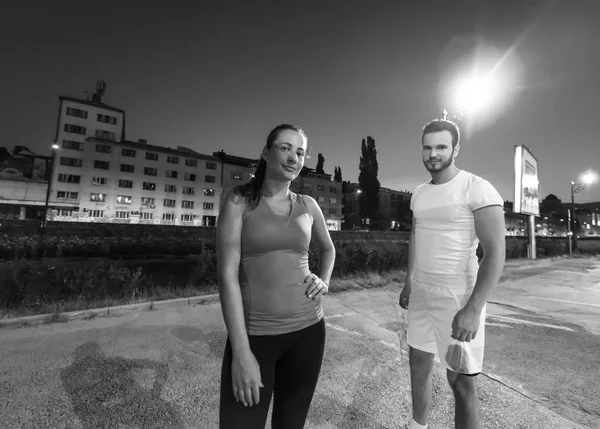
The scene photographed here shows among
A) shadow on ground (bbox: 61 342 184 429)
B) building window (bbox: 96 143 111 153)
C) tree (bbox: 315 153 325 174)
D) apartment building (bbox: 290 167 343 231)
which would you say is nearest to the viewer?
shadow on ground (bbox: 61 342 184 429)

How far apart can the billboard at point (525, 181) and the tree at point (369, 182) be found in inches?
1367

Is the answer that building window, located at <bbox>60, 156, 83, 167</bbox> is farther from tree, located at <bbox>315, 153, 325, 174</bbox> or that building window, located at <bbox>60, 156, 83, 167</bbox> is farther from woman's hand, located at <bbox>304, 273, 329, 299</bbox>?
woman's hand, located at <bbox>304, 273, 329, 299</bbox>

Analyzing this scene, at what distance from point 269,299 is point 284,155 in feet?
2.70

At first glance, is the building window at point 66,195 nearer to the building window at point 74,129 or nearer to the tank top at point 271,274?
the building window at point 74,129

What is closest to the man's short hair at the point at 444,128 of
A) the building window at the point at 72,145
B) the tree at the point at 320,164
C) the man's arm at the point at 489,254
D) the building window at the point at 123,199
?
the man's arm at the point at 489,254

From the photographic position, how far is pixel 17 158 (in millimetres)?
49688

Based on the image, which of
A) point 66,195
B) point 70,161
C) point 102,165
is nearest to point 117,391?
point 66,195

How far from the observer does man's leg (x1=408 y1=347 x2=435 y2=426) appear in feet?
7.33

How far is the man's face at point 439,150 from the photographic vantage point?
2.19m

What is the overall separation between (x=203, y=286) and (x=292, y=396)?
710cm

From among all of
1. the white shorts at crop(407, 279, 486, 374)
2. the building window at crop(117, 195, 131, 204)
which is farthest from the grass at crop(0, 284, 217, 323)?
the building window at crop(117, 195, 131, 204)

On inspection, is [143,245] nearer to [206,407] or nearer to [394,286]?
[394,286]

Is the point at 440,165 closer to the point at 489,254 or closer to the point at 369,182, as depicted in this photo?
the point at 489,254

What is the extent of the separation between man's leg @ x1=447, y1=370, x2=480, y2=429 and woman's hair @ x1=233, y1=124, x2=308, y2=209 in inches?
72.2
